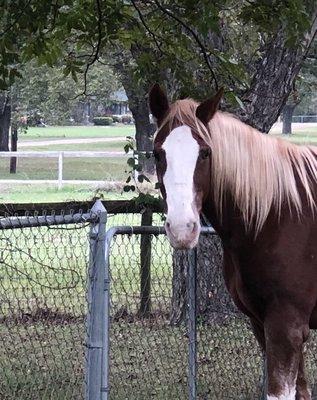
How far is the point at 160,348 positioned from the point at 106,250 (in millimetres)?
2301

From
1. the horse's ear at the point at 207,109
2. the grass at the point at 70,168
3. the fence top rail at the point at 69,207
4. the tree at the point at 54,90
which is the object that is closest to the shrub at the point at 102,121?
the grass at the point at 70,168

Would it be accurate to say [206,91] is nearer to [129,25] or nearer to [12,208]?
[129,25]

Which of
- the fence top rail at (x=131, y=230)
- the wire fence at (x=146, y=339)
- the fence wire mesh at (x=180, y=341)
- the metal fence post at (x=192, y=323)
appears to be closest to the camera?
the fence top rail at (x=131, y=230)

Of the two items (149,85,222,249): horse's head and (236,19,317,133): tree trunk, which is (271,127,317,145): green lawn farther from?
(149,85,222,249): horse's head

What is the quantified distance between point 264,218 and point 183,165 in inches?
24.2

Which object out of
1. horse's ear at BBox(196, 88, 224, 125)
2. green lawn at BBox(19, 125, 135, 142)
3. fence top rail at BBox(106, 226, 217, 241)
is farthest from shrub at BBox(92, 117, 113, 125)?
horse's ear at BBox(196, 88, 224, 125)

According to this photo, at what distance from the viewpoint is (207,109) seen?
3.74 m

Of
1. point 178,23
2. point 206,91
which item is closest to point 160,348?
point 206,91

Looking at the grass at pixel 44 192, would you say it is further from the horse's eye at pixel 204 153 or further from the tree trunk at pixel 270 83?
the horse's eye at pixel 204 153

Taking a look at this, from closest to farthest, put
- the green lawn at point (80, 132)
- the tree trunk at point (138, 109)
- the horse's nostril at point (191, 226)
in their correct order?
the horse's nostril at point (191, 226), the tree trunk at point (138, 109), the green lawn at point (80, 132)

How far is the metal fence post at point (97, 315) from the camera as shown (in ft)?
13.1

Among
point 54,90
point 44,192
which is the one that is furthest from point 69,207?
point 54,90

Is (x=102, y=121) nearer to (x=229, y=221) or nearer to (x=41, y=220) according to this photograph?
(x=229, y=221)

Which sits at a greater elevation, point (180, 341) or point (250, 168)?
point (250, 168)
